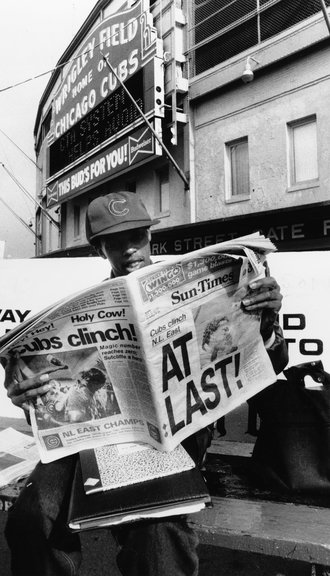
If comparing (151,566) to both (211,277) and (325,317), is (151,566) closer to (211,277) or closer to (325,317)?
(211,277)

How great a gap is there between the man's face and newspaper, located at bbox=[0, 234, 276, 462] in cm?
47

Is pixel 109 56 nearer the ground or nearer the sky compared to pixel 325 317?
nearer the sky

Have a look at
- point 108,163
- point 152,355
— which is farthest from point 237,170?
point 152,355

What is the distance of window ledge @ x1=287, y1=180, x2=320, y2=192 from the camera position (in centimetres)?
781

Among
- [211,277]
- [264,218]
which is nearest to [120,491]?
[211,277]

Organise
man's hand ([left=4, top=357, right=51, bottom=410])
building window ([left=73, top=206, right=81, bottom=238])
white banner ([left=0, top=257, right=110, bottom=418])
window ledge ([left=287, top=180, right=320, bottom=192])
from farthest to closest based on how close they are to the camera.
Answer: building window ([left=73, top=206, right=81, bottom=238]) < window ledge ([left=287, top=180, right=320, bottom=192]) < white banner ([left=0, top=257, right=110, bottom=418]) < man's hand ([left=4, top=357, right=51, bottom=410])

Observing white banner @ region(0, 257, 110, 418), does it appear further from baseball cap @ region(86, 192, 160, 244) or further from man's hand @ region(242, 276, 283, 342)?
man's hand @ region(242, 276, 283, 342)

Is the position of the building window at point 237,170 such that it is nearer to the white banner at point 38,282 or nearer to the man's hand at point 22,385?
the white banner at point 38,282

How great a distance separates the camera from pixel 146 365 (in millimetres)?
1273

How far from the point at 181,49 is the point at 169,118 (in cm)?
154

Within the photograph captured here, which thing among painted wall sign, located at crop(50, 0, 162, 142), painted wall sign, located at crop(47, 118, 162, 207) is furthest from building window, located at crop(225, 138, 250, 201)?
painted wall sign, located at crop(50, 0, 162, 142)

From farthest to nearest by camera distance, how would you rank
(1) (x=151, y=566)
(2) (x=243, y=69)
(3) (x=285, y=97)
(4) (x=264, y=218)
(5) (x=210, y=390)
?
(2) (x=243, y=69), (3) (x=285, y=97), (4) (x=264, y=218), (5) (x=210, y=390), (1) (x=151, y=566)

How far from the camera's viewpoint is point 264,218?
21.7ft

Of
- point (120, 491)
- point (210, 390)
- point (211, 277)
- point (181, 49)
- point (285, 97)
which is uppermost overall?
point (181, 49)
